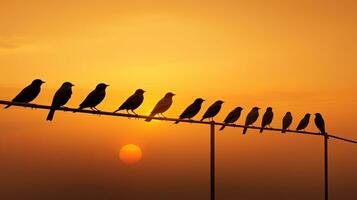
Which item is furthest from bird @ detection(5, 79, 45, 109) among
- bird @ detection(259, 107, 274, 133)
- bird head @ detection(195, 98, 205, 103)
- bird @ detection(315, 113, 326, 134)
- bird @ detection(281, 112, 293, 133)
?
bird @ detection(315, 113, 326, 134)

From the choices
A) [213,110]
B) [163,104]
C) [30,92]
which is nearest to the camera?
[30,92]

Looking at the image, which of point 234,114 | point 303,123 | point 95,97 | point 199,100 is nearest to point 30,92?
point 95,97

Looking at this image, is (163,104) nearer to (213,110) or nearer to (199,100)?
(199,100)

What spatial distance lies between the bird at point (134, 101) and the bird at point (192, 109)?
2.64 metres

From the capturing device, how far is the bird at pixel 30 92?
53.2 feet

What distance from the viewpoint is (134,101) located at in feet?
59.7

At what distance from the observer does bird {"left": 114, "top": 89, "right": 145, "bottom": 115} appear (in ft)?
59.0

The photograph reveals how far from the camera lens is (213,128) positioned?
1446 centimetres

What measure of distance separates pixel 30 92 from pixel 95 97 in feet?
5.78

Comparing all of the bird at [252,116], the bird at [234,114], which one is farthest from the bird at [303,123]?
the bird at [234,114]

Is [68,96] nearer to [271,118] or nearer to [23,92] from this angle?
[23,92]

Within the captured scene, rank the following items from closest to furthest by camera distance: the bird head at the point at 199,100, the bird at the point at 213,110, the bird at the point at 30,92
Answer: the bird at the point at 30,92 → the bird head at the point at 199,100 → the bird at the point at 213,110

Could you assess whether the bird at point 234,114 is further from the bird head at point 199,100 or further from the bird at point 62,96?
the bird at point 62,96

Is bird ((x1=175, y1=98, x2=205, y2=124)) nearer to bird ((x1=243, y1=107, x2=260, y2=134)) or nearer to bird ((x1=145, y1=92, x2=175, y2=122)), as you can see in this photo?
bird ((x1=145, y1=92, x2=175, y2=122))
